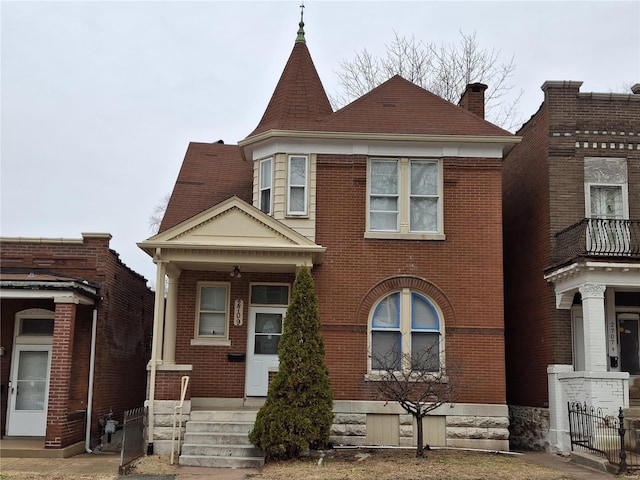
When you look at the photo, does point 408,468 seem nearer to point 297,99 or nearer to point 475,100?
point 297,99

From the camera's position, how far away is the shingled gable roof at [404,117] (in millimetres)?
15164

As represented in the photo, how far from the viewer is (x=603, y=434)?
13.0m

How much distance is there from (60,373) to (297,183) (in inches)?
246

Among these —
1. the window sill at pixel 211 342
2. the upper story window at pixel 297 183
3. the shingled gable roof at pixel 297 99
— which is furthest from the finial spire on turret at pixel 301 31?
the window sill at pixel 211 342

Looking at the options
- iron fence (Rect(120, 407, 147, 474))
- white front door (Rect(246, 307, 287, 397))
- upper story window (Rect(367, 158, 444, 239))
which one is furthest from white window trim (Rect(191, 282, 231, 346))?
upper story window (Rect(367, 158, 444, 239))

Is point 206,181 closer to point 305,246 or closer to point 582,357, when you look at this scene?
point 305,246

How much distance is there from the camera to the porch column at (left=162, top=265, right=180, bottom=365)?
14.2 m

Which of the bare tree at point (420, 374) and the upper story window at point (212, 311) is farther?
the upper story window at point (212, 311)

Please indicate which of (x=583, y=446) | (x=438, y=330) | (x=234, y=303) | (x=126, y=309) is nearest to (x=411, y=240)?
(x=438, y=330)

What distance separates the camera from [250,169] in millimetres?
17531

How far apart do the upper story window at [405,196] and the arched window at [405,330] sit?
1.48 meters

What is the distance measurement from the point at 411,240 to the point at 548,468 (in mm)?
5362

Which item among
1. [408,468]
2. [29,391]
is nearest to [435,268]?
[408,468]

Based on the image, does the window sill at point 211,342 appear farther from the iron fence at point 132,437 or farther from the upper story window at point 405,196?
the upper story window at point 405,196
